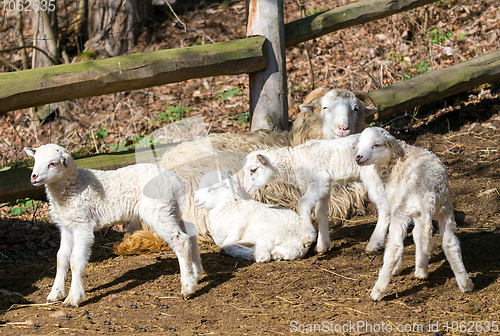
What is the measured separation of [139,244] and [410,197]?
266 centimetres

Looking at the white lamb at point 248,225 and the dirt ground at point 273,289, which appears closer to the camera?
the dirt ground at point 273,289

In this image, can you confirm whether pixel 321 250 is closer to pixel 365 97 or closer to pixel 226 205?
pixel 226 205

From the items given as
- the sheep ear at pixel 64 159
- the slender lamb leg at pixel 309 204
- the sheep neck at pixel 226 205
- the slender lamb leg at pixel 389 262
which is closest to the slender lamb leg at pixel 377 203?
the slender lamb leg at pixel 309 204

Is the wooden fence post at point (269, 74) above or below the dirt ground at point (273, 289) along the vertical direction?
above

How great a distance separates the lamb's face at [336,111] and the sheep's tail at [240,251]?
154 centimetres

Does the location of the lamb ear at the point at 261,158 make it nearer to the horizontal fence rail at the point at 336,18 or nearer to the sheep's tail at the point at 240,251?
the sheep's tail at the point at 240,251

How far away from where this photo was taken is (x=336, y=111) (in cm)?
542

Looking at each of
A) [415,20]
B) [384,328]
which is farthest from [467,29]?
[384,328]

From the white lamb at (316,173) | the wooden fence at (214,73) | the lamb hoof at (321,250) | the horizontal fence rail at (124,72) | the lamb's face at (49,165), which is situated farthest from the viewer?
the wooden fence at (214,73)

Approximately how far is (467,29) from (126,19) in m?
7.47

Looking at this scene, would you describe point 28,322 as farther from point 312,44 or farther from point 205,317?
point 312,44

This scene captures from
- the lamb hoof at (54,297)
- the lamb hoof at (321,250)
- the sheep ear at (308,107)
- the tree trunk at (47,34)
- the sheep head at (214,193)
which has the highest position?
the tree trunk at (47,34)

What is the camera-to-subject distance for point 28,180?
5156 millimetres

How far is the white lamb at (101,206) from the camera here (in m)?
3.95
